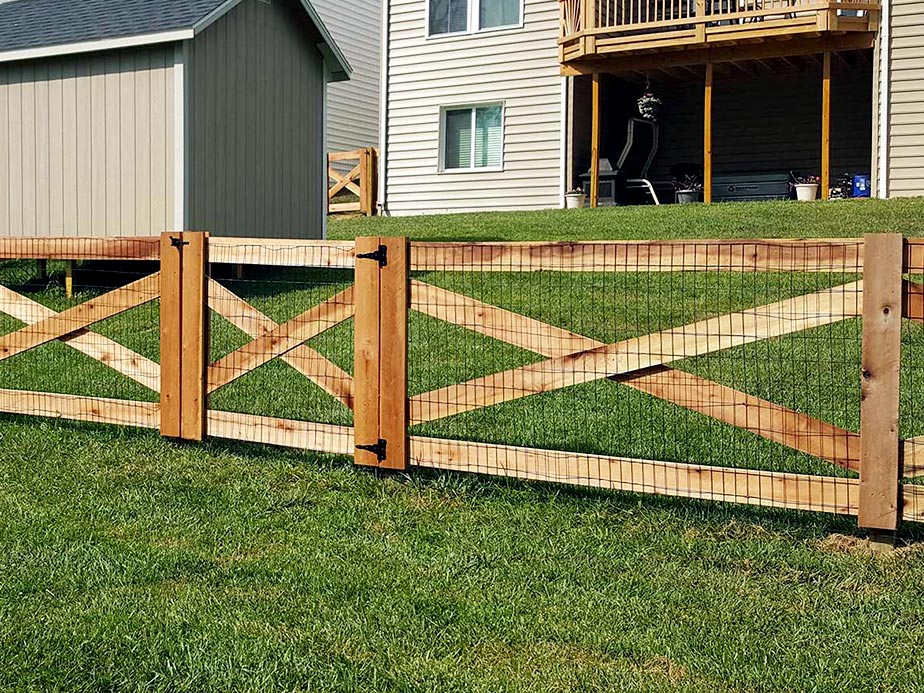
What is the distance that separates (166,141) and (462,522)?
8.67m

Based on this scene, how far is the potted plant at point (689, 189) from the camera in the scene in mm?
18359

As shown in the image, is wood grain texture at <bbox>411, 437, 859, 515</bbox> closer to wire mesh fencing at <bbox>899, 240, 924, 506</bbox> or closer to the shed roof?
wire mesh fencing at <bbox>899, 240, 924, 506</bbox>

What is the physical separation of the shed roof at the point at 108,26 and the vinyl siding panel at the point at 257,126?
10.1 inches

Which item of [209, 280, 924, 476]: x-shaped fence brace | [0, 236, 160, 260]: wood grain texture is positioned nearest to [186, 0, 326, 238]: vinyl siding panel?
[0, 236, 160, 260]: wood grain texture

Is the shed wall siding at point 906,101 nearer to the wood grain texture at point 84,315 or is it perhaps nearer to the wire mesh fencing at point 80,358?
the wire mesh fencing at point 80,358

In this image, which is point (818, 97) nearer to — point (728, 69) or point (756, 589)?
point (728, 69)

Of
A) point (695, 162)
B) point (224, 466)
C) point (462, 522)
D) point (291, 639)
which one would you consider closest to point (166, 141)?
point (224, 466)

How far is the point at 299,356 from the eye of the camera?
238 inches

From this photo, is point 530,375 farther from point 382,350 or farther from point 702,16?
point 702,16

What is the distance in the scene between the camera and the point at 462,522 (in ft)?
16.7

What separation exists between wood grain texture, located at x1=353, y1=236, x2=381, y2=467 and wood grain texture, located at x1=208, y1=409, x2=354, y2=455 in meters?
0.17

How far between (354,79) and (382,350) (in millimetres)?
23944

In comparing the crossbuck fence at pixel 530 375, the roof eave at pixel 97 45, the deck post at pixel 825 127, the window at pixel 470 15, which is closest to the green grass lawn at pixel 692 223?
the deck post at pixel 825 127

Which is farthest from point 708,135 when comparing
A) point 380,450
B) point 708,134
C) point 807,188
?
point 380,450
